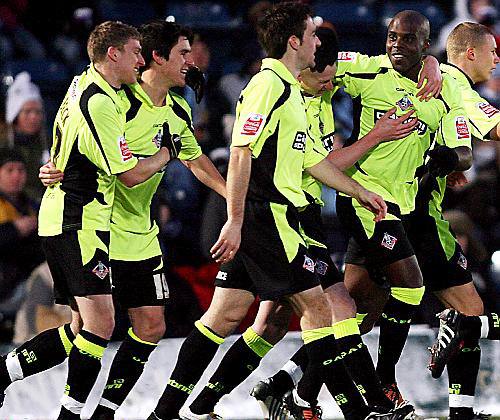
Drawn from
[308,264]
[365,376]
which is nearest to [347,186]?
[308,264]

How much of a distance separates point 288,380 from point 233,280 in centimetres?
119

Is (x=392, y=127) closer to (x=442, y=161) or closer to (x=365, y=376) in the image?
(x=442, y=161)

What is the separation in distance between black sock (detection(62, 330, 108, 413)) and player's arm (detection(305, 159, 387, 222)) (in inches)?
59.7

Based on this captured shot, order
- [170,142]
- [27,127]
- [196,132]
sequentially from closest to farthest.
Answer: [170,142], [27,127], [196,132]

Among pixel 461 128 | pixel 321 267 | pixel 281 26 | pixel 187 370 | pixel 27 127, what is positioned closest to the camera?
pixel 281 26

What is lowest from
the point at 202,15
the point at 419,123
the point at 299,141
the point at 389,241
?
the point at 389,241

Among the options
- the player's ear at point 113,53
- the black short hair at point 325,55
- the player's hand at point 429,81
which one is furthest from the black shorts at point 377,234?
the player's ear at point 113,53

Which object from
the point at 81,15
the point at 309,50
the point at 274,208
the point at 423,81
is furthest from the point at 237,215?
the point at 81,15

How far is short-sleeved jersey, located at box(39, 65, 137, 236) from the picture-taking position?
287 inches

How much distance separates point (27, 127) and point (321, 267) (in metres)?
4.72

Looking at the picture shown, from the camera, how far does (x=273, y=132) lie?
22.9 ft

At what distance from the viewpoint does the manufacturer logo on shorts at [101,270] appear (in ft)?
24.1

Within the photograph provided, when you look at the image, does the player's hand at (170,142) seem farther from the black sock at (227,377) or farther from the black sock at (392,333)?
the black sock at (392,333)

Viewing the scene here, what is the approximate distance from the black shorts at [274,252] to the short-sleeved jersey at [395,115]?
1.03 metres
